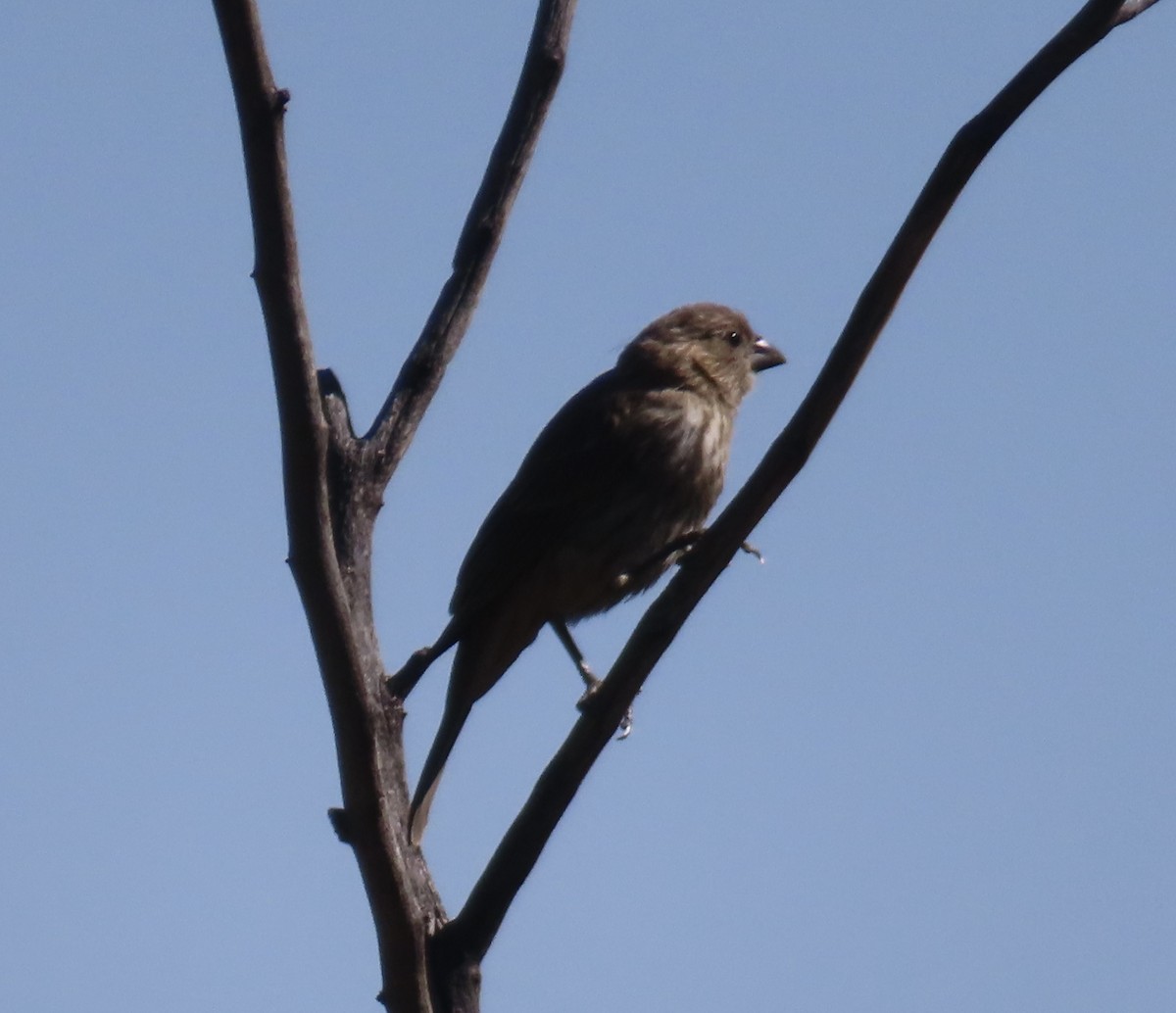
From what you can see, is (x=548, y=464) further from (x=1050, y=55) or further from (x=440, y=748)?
(x=1050, y=55)

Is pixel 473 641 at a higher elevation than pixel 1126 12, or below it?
higher

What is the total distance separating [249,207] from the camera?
332cm

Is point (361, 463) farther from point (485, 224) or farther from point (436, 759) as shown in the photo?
point (436, 759)

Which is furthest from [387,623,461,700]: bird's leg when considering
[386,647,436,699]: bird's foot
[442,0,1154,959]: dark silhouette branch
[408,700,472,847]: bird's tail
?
[408,700,472,847]: bird's tail

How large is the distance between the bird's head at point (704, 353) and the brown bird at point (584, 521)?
0.43 ft

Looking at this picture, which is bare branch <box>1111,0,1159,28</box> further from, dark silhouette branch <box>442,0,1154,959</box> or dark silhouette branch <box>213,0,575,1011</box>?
dark silhouette branch <box>213,0,575,1011</box>

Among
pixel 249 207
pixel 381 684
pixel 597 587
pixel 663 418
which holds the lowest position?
pixel 381 684

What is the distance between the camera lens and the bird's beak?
722 centimetres

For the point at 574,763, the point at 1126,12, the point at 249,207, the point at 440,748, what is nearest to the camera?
the point at 249,207

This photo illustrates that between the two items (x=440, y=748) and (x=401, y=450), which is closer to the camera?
(x=401, y=450)

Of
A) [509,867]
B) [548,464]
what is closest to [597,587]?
[548,464]

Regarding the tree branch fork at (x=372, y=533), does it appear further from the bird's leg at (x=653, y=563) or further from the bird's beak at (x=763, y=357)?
the bird's beak at (x=763, y=357)

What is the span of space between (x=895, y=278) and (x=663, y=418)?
302cm

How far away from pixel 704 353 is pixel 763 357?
337 mm
